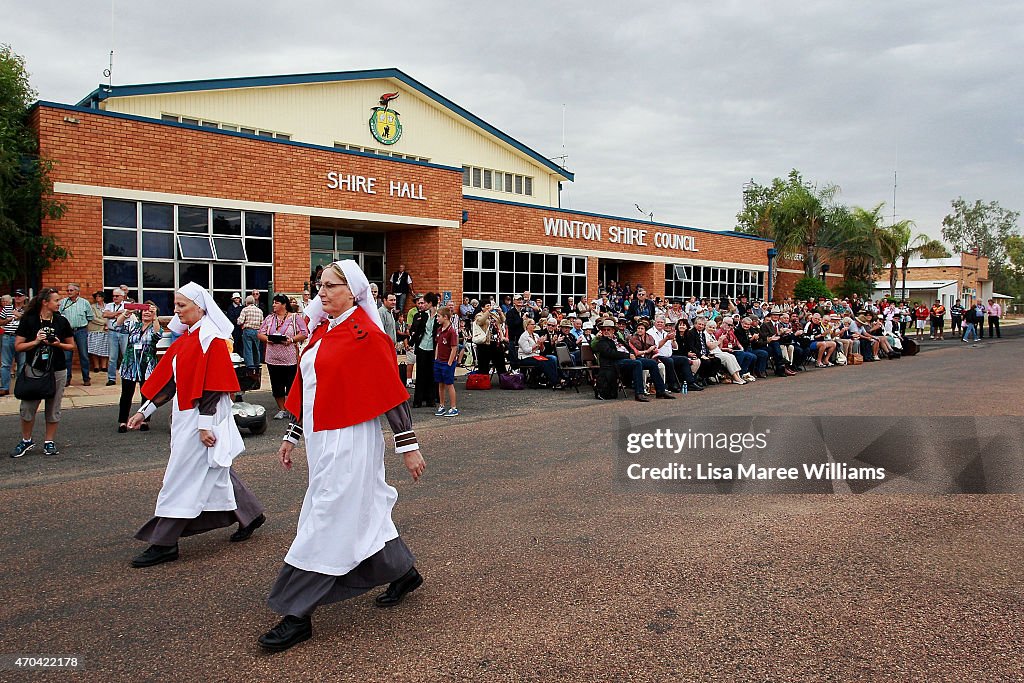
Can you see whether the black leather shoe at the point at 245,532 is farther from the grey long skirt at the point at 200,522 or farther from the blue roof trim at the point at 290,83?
the blue roof trim at the point at 290,83

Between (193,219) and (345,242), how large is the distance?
18.3 ft

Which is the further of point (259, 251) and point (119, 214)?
point (259, 251)

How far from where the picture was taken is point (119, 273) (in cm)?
1694

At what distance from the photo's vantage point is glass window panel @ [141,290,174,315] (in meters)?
17.4

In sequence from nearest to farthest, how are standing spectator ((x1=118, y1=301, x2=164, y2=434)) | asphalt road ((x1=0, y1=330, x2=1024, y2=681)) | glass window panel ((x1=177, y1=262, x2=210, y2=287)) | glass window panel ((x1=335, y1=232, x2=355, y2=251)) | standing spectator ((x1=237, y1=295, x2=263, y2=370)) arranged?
1. asphalt road ((x1=0, y1=330, x2=1024, y2=681))
2. standing spectator ((x1=118, y1=301, x2=164, y2=434))
3. standing spectator ((x1=237, y1=295, x2=263, y2=370))
4. glass window panel ((x1=177, y1=262, x2=210, y2=287))
5. glass window panel ((x1=335, y1=232, x2=355, y2=251))

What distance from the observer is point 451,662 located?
3.54 metres

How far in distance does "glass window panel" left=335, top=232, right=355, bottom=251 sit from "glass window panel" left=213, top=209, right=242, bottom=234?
4305 millimetres

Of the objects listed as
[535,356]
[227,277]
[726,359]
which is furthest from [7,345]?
[726,359]

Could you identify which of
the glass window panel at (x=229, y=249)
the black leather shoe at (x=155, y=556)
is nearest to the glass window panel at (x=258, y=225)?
the glass window panel at (x=229, y=249)

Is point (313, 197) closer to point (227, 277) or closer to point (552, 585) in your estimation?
point (227, 277)

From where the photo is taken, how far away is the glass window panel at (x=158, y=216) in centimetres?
1736

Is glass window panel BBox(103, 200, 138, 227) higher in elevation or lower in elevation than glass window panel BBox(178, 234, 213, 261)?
higher

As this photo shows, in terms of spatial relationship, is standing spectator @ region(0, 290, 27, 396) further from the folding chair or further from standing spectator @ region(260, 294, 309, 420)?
the folding chair

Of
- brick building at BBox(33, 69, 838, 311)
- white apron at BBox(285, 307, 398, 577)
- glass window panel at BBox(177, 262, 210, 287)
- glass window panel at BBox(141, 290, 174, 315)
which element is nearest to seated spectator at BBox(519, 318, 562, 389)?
brick building at BBox(33, 69, 838, 311)
